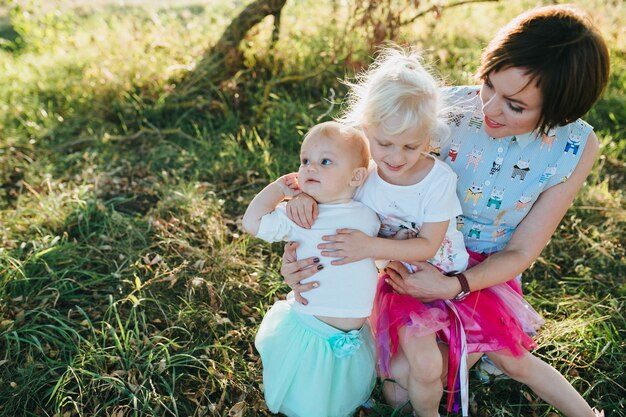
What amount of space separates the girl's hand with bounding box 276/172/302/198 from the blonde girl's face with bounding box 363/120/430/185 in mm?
317

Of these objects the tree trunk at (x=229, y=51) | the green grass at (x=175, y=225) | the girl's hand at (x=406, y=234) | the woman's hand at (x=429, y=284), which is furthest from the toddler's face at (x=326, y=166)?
the tree trunk at (x=229, y=51)

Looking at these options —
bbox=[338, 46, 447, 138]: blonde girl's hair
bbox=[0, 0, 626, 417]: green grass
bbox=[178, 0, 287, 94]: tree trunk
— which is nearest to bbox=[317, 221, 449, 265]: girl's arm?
bbox=[338, 46, 447, 138]: blonde girl's hair

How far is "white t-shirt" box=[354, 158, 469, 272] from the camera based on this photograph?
1916mm

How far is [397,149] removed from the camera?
6.04ft

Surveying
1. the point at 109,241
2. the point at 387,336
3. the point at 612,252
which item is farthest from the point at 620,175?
the point at 109,241

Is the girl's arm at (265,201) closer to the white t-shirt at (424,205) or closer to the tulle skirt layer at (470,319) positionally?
the white t-shirt at (424,205)

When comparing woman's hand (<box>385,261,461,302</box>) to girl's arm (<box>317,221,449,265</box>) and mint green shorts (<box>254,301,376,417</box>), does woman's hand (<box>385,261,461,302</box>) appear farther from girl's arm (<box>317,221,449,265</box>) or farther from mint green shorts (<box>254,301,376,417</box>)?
mint green shorts (<box>254,301,376,417</box>)

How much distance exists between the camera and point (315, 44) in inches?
172

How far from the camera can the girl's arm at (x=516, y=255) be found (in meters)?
2.04

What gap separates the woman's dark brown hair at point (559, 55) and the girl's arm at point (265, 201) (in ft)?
2.60

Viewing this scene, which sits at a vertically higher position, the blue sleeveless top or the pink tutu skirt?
the blue sleeveless top

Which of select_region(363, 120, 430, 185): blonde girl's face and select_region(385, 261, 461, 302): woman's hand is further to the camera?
select_region(385, 261, 461, 302): woman's hand

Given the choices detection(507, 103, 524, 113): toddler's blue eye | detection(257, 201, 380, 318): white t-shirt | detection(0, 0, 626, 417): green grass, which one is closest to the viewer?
detection(507, 103, 524, 113): toddler's blue eye

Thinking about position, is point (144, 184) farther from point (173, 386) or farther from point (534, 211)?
point (534, 211)
